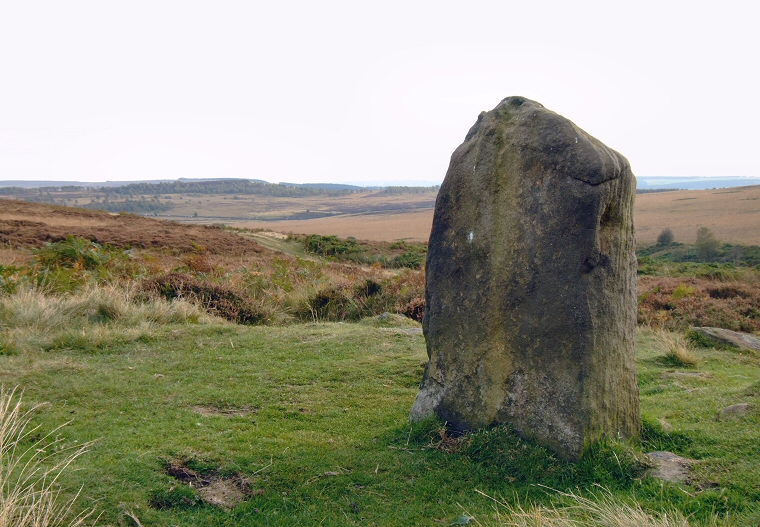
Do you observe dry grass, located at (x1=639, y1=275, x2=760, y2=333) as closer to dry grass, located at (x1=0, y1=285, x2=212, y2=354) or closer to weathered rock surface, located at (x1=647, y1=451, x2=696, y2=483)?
weathered rock surface, located at (x1=647, y1=451, x2=696, y2=483)

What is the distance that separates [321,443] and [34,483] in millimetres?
2259

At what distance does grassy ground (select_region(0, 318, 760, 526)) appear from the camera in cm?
441

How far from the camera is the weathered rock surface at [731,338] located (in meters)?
10.3

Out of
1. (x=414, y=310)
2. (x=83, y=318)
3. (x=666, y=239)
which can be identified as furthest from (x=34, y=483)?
(x=666, y=239)

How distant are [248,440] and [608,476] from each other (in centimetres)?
300

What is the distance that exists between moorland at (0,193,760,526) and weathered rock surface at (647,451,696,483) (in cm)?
8

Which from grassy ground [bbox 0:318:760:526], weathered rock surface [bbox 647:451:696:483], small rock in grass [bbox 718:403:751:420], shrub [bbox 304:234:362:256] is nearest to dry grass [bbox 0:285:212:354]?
grassy ground [bbox 0:318:760:526]

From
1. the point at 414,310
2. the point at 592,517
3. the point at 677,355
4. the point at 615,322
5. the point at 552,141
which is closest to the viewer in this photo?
the point at 592,517

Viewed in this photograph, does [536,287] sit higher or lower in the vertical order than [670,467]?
higher

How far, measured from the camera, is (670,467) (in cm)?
476

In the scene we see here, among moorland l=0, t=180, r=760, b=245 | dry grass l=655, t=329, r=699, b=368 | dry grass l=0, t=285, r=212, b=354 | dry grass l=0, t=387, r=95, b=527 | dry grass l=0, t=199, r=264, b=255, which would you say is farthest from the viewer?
moorland l=0, t=180, r=760, b=245

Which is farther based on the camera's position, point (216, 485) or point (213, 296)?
point (213, 296)

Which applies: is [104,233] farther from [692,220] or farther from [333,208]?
[333,208]

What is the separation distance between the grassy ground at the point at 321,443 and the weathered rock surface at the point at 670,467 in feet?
0.36
